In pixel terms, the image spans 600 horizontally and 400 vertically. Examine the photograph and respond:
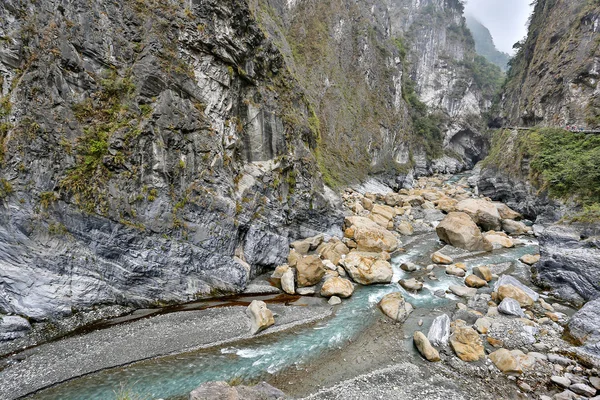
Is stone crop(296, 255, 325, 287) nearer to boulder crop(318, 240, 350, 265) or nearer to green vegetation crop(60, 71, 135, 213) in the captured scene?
boulder crop(318, 240, 350, 265)

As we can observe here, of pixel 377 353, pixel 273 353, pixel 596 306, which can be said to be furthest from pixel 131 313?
pixel 596 306

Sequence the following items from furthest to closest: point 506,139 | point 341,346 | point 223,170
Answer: point 506,139 → point 223,170 → point 341,346

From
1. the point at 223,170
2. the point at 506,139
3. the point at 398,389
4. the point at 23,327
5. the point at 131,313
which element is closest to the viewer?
the point at 398,389

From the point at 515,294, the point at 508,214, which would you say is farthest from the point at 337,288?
the point at 508,214

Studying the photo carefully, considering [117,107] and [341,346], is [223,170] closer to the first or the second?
[117,107]

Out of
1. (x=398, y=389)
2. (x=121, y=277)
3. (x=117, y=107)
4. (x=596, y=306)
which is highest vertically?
(x=117, y=107)

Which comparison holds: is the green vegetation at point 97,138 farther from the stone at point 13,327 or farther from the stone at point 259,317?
the stone at point 259,317

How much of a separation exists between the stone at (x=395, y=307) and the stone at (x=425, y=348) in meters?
1.47

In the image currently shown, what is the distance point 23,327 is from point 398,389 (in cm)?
1176

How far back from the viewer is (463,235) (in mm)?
17406

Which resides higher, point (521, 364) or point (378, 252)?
point (378, 252)

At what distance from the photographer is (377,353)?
8805 millimetres

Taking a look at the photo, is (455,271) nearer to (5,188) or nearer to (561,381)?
(561,381)

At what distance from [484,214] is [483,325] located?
14.5m
